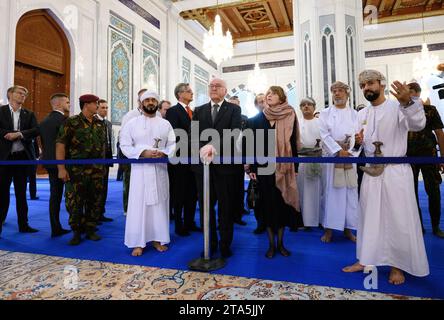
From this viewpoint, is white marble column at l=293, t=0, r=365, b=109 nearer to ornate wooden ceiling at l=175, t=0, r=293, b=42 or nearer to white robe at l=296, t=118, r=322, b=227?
ornate wooden ceiling at l=175, t=0, r=293, b=42

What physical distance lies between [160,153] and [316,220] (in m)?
1.68

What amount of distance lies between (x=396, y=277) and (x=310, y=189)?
1.29 metres

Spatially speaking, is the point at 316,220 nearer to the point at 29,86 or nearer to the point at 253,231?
the point at 253,231

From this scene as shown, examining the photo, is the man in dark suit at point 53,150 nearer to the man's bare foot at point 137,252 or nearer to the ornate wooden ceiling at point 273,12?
the man's bare foot at point 137,252

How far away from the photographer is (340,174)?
2568 millimetres

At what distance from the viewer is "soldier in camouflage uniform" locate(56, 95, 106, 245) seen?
2.66 m

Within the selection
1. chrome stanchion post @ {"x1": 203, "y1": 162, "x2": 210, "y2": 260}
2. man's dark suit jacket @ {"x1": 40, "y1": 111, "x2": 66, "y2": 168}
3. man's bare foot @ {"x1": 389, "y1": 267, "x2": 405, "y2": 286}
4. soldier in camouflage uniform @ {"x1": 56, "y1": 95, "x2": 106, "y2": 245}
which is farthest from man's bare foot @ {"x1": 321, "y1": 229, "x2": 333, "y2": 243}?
man's dark suit jacket @ {"x1": 40, "y1": 111, "x2": 66, "y2": 168}

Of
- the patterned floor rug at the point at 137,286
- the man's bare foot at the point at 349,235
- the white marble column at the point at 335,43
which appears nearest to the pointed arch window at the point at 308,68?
the white marble column at the point at 335,43

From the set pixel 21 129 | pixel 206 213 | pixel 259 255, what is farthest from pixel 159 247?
A: pixel 21 129

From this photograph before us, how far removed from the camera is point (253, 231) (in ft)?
9.85

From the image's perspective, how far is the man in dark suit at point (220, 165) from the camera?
7.14 feet

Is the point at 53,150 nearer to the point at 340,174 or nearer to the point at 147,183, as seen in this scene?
the point at 147,183
